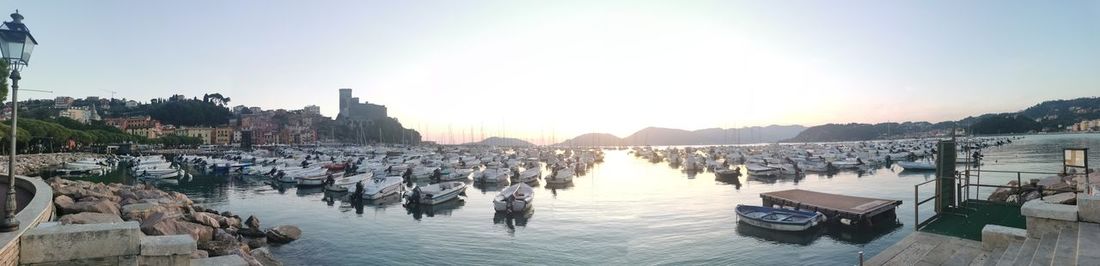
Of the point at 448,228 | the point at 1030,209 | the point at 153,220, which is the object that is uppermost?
the point at 1030,209

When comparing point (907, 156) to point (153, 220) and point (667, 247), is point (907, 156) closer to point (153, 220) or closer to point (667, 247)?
point (667, 247)

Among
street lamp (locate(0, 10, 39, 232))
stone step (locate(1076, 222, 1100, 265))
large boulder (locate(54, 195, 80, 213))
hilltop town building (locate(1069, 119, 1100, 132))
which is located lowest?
large boulder (locate(54, 195, 80, 213))

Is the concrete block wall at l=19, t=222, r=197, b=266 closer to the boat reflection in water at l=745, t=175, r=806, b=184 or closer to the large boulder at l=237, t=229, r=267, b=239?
the large boulder at l=237, t=229, r=267, b=239

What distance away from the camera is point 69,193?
19625mm

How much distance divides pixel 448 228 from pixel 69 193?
14024 millimetres

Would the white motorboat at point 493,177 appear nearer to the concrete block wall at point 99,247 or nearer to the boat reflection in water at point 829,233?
the boat reflection in water at point 829,233

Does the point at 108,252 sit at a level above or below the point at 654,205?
above

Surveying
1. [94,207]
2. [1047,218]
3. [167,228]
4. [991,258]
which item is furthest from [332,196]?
[1047,218]

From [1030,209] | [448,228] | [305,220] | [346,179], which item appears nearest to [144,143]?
[346,179]

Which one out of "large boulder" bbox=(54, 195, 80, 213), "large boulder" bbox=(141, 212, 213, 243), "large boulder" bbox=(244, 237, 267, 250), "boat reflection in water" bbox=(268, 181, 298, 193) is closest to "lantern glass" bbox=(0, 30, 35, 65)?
"large boulder" bbox=(141, 212, 213, 243)

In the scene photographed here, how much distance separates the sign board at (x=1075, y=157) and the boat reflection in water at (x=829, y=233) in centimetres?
772

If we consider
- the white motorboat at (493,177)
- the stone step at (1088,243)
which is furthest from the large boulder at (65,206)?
the white motorboat at (493,177)

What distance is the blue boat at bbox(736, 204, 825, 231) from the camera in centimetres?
2073

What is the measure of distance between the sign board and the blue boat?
29.1 ft
